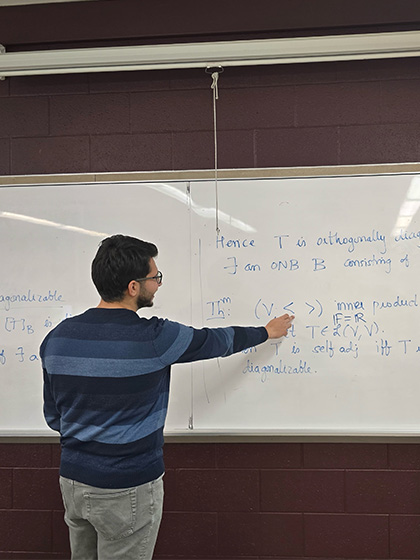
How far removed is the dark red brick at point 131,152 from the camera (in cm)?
232

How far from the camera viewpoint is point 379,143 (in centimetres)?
224

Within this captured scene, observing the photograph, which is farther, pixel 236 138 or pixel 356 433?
pixel 236 138

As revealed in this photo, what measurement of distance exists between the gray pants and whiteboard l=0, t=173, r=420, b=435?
0.54 meters

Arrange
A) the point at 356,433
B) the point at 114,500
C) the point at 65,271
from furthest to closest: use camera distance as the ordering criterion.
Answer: the point at 65,271 < the point at 356,433 < the point at 114,500

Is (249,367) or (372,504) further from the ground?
(249,367)

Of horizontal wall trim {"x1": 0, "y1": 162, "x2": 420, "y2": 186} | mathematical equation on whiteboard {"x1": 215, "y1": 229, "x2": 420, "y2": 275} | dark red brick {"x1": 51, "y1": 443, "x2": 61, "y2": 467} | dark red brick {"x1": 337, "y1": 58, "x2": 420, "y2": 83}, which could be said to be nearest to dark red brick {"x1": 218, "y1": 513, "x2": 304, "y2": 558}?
dark red brick {"x1": 51, "y1": 443, "x2": 61, "y2": 467}

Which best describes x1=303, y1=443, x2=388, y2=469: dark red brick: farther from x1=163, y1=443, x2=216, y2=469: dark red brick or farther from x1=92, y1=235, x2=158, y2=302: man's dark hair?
x1=92, y1=235, x2=158, y2=302: man's dark hair

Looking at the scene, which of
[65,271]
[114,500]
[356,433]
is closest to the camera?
[114,500]

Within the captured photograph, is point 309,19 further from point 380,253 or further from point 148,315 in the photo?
point 148,315

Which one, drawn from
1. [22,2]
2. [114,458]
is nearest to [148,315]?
[114,458]

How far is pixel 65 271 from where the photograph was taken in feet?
7.24

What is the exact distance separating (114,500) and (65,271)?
1016mm

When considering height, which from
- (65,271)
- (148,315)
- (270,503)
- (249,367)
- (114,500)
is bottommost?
(270,503)

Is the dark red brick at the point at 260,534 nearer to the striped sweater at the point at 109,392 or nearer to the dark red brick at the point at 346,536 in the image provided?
the dark red brick at the point at 346,536
